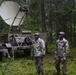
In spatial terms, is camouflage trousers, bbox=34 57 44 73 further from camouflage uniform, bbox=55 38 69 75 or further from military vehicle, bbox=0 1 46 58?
military vehicle, bbox=0 1 46 58

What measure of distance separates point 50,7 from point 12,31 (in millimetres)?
3915

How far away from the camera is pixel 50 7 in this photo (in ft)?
66.3

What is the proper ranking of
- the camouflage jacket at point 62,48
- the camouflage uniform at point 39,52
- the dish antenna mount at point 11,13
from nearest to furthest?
1. the camouflage jacket at point 62,48
2. the camouflage uniform at point 39,52
3. the dish antenna mount at point 11,13

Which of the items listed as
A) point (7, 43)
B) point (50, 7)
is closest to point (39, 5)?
point (50, 7)

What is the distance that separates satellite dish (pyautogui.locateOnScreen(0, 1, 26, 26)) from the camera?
18.0 meters

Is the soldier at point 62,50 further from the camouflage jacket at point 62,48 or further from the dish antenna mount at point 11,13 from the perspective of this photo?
the dish antenna mount at point 11,13

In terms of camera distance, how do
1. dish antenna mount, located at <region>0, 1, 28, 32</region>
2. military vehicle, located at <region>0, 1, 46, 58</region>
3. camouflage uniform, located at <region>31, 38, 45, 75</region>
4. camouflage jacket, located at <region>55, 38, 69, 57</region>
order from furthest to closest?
1. dish antenna mount, located at <region>0, 1, 28, 32</region>
2. military vehicle, located at <region>0, 1, 46, 58</region>
3. camouflage uniform, located at <region>31, 38, 45, 75</region>
4. camouflage jacket, located at <region>55, 38, 69, 57</region>

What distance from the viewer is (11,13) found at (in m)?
18.2

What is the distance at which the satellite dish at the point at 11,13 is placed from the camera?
18.0m

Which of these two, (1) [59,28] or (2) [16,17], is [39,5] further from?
(1) [59,28]

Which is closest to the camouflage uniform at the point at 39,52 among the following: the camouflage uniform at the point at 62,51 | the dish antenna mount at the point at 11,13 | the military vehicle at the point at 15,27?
the camouflage uniform at the point at 62,51

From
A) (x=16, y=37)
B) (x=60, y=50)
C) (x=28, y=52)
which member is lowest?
(x=28, y=52)

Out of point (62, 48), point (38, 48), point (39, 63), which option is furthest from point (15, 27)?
point (62, 48)

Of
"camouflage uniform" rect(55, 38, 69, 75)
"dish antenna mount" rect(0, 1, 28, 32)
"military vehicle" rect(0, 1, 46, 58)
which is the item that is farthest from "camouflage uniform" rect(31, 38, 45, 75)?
"dish antenna mount" rect(0, 1, 28, 32)
